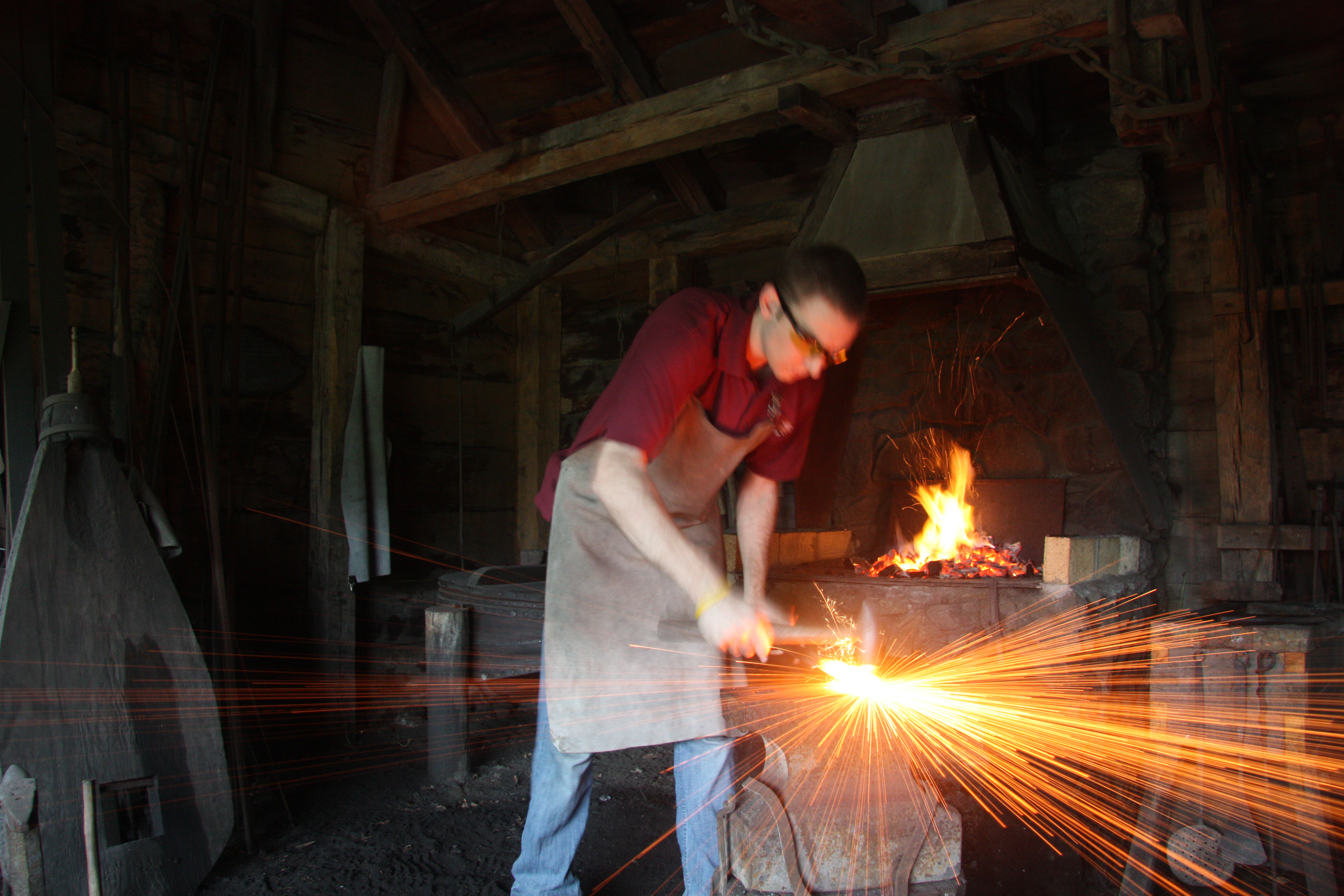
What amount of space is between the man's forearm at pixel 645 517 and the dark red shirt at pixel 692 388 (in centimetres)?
5

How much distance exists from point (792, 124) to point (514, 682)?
2969 mm

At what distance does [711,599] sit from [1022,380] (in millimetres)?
2920

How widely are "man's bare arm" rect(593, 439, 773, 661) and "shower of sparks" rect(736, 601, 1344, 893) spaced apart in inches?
15.8

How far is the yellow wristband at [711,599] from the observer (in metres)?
1.80

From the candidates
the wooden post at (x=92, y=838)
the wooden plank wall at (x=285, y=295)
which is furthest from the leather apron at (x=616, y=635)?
the wooden plank wall at (x=285, y=295)

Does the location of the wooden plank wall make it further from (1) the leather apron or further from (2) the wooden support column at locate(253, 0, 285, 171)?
(1) the leather apron

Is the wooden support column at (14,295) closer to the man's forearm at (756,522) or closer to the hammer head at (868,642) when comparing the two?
the man's forearm at (756,522)

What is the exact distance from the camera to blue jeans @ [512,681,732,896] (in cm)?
204

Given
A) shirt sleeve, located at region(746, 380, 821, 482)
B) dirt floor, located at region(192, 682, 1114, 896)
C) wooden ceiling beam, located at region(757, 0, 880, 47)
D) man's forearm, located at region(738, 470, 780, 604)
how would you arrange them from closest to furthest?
1. shirt sleeve, located at region(746, 380, 821, 482)
2. man's forearm, located at region(738, 470, 780, 604)
3. dirt floor, located at region(192, 682, 1114, 896)
4. wooden ceiling beam, located at region(757, 0, 880, 47)

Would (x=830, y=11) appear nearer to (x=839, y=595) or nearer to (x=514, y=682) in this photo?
(x=839, y=595)

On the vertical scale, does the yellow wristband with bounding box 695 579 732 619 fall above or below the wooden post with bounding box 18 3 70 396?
below

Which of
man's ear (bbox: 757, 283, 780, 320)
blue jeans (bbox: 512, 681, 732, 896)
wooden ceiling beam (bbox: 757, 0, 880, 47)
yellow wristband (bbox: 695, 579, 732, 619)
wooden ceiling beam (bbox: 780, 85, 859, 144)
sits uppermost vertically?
wooden ceiling beam (bbox: 757, 0, 880, 47)

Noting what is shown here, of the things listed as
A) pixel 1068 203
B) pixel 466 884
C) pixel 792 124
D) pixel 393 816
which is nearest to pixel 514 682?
Answer: pixel 393 816

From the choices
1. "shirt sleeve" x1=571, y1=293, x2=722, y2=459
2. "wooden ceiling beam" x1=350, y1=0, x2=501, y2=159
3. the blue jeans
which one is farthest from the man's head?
"wooden ceiling beam" x1=350, y1=0, x2=501, y2=159
